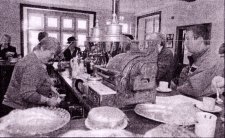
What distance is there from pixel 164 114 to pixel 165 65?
5.91 ft

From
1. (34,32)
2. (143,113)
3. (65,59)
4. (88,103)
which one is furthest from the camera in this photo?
(34,32)

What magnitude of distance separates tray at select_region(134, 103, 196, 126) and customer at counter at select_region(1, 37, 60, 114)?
1229 mm

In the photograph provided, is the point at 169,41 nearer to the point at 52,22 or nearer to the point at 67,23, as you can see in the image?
the point at 67,23

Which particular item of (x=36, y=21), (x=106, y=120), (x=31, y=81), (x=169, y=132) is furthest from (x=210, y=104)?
(x=36, y=21)

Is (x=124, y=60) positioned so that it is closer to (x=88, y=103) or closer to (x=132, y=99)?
(x=132, y=99)

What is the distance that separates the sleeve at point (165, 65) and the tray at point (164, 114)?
1546mm

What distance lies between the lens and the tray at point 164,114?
4.45 ft

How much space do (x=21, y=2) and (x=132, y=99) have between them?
356 inches

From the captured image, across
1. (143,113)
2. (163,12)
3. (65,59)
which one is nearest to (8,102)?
(143,113)

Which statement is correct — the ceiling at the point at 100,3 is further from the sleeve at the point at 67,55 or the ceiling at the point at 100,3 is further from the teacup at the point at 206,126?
the teacup at the point at 206,126

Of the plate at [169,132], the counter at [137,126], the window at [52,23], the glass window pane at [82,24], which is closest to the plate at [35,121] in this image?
the counter at [137,126]

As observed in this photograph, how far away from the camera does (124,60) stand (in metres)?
1.79

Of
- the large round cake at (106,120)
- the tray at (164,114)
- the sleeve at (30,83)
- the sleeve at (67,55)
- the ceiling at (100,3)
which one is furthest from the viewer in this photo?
the ceiling at (100,3)

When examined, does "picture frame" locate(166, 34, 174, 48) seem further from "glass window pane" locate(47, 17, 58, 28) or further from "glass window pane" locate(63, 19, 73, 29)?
"glass window pane" locate(47, 17, 58, 28)
